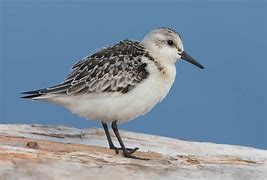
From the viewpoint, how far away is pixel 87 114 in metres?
6.56

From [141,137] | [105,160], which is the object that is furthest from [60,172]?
[141,137]

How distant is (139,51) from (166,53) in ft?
0.87

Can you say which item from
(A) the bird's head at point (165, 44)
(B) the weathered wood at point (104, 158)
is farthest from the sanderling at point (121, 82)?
(B) the weathered wood at point (104, 158)

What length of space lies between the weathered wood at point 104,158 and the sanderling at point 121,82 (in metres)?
0.39

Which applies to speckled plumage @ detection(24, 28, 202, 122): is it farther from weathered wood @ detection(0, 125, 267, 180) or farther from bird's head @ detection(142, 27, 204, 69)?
weathered wood @ detection(0, 125, 267, 180)

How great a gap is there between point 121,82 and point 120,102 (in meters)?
0.19

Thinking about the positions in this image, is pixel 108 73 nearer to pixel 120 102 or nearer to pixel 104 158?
pixel 120 102

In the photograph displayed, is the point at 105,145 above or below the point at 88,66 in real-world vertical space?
below

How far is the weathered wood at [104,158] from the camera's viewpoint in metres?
5.76

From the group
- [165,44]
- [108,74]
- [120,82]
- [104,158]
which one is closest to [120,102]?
[120,82]

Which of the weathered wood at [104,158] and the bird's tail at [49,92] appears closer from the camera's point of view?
the weathered wood at [104,158]

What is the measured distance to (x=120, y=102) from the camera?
21.2 feet

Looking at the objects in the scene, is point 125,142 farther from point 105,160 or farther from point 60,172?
point 60,172

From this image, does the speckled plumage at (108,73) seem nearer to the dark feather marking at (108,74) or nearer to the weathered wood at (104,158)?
the dark feather marking at (108,74)
